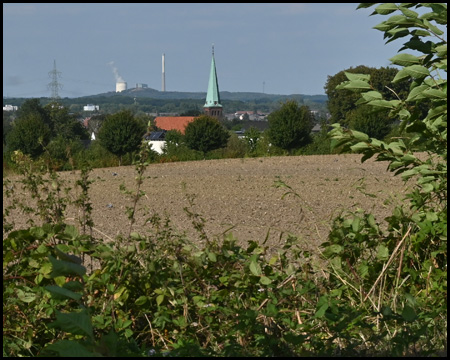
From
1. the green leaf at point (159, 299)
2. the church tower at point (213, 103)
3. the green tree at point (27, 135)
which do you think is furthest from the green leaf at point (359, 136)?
the church tower at point (213, 103)

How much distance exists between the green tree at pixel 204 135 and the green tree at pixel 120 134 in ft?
12.1

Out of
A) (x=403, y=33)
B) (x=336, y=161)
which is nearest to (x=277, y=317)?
(x=403, y=33)

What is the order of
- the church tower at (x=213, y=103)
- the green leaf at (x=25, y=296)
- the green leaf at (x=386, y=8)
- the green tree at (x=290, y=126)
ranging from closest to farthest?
1. the green leaf at (x=386, y=8)
2. the green leaf at (x=25, y=296)
3. the green tree at (x=290, y=126)
4. the church tower at (x=213, y=103)

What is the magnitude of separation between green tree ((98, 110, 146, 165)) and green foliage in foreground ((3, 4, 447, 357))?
2266 centimetres

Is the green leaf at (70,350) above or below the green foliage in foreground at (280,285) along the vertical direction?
above

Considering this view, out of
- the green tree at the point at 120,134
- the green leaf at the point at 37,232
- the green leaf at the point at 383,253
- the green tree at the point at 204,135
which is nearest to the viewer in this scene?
the green leaf at the point at 37,232

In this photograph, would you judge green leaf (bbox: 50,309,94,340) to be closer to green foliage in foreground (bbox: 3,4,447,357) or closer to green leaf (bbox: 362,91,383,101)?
green foliage in foreground (bbox: 3,4,447,357)

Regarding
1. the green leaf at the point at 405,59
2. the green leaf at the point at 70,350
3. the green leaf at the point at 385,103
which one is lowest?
the green leaf at the point at 70,350

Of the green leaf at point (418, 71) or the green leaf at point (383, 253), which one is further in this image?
the green leaf at point (383, 253)

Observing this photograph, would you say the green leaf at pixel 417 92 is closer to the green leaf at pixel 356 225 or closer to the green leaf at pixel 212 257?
the green leaf at pixel 356 225

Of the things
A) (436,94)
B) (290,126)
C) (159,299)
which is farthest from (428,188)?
(290,126)

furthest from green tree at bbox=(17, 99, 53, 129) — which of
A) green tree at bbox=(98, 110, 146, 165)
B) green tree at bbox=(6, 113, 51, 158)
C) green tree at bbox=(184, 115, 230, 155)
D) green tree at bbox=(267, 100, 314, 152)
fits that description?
green tree at bbox=(267, 100, 314, 152)

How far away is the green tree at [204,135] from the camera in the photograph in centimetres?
2950

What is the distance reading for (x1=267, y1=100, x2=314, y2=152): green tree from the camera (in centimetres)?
2858
